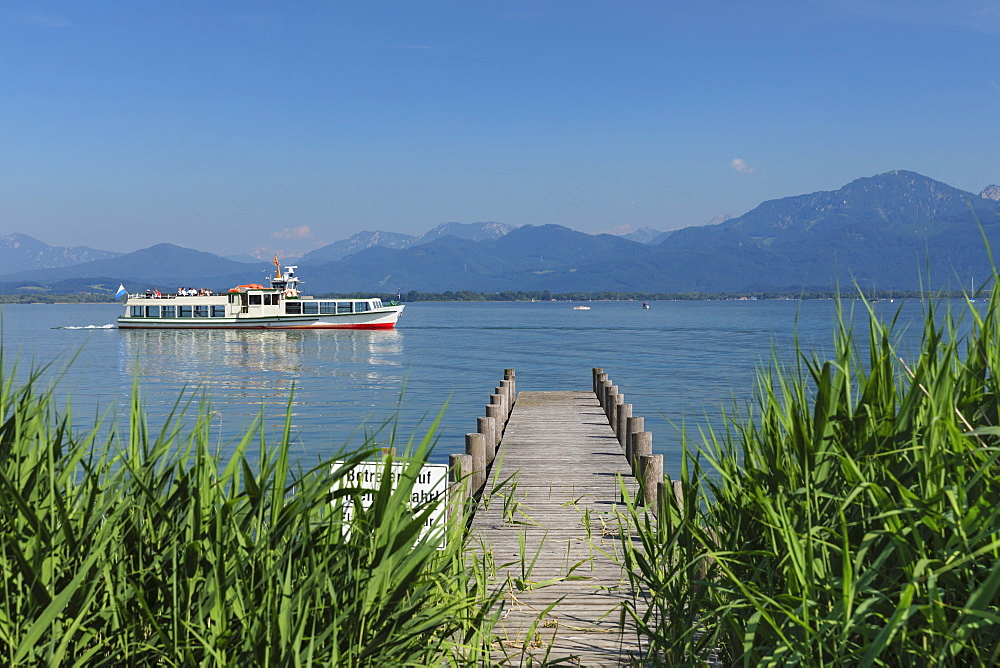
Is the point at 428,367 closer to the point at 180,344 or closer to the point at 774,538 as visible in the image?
the point at 180,344

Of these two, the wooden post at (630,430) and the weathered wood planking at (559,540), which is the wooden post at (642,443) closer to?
the wooden post at (630,430)

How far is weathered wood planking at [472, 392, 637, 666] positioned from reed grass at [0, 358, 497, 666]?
83 cm

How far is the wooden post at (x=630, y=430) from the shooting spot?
10.3 m

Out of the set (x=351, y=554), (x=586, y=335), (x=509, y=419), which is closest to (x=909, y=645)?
(x=351, y=554)

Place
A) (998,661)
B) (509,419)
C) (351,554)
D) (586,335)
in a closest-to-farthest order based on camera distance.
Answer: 1. (998,661)
2. (351,554)
3. (509,419)
4. (586,335)

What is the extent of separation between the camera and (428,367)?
43344mm

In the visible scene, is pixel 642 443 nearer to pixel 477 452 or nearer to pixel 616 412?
pixel 477 452

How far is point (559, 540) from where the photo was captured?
740 centimetres

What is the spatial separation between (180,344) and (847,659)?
194ft

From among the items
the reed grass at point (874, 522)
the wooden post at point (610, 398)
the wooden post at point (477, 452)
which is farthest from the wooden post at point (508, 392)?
the reed grass at point (874, 522)

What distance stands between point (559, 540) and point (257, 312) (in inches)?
2398

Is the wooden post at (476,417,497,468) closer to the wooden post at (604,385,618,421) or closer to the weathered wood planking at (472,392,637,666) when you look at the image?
the weathered wood planking at (472,392,637,666)

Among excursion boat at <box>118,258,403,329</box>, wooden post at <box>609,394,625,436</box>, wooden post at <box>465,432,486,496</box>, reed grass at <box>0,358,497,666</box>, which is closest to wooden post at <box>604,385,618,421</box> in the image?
wooden post at <box>609,394,625,436</box>

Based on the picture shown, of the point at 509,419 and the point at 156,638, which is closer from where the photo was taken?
the point at 156,638
